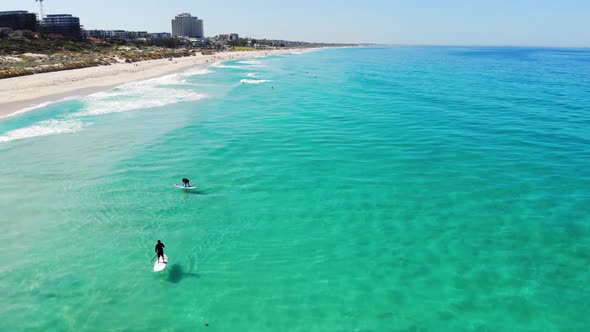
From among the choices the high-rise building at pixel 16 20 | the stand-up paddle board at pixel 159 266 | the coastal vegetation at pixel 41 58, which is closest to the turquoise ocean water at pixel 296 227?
the stand-up paddle board at pixel 159 266

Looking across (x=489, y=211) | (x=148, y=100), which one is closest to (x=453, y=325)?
(x=489, y=211)

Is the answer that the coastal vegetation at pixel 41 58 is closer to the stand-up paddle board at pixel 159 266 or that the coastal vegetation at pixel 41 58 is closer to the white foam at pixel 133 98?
the white foam at pixel 133 98

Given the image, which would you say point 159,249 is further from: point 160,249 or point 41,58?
point 41,58

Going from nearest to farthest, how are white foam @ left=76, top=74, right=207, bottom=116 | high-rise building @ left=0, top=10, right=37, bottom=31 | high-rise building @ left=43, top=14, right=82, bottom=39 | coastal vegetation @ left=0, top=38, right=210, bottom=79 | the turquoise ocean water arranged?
the turquoise ocean water → white foam @ left=76, top=74, right=207, bottom=116 → coastal vegetation @ left=0, top=38, right=210, bottom=79 → high-rise building @ left=0, top=10, right=37, bottom=31 → high-rise building @ left=43, top=14, right=82, bottom=39

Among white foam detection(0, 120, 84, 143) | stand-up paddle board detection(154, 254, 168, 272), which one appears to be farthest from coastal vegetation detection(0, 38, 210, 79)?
stand-up paddle board detection(154, 254, 168, 272)

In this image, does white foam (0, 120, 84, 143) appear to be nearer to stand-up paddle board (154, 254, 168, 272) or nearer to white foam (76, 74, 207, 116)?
white foam (76, 74, 207, 116)

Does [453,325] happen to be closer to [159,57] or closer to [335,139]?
[335,139]
